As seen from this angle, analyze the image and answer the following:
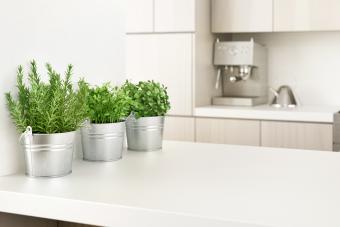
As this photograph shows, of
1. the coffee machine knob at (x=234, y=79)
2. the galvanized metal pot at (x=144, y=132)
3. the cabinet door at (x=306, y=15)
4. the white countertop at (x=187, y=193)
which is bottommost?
the white countertop at (x=187, y=193)

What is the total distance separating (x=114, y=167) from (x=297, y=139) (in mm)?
2114

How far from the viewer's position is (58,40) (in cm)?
147

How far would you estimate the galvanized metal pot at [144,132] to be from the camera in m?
1.59

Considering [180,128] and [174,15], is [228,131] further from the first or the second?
[174,15]

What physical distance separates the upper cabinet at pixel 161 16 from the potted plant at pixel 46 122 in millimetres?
2334

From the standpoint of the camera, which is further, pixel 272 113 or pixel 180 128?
pixel 180 128

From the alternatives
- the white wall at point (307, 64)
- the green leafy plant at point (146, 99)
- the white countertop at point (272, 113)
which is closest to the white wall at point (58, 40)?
the green leafy plant at point (146, 99)

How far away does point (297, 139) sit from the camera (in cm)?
326

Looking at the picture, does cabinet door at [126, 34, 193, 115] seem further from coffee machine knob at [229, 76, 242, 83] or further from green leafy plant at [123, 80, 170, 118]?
green leafy plant at [123, 80, 170, 118]

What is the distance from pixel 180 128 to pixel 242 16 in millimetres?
898

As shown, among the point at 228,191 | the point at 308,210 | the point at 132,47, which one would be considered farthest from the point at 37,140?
the point at 132,47

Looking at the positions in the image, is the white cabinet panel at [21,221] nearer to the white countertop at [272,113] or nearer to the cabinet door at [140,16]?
the white countertop at [272,113]

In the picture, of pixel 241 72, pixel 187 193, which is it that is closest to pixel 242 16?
pixel 241 72

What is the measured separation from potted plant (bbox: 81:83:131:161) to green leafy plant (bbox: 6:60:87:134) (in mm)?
102
